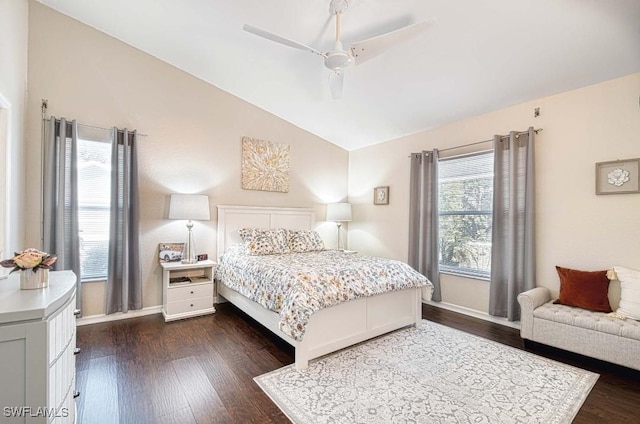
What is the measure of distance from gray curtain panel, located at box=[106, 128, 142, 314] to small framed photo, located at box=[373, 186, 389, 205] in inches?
144

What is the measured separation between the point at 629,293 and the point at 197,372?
3874 millimetres

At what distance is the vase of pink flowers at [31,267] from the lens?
1.48 metres

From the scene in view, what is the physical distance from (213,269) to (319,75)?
9.56 ft

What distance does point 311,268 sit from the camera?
119 inches

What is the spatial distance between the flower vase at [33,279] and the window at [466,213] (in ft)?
14.2

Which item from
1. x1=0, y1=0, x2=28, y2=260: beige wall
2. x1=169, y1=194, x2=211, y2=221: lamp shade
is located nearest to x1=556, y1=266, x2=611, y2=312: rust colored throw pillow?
x1=169, y1=194, x2=211, y2=221: lamp shade

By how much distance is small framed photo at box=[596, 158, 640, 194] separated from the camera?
2812 mm

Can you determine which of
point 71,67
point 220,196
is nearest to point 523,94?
point 220,196

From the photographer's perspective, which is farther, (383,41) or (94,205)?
(94,205)

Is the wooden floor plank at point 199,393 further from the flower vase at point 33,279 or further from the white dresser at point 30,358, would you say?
the flower vase at point 33,279

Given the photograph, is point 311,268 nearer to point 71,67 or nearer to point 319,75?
point 319,75

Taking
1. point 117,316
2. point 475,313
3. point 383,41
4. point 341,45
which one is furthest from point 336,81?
point 117,316

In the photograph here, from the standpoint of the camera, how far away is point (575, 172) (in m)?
3.18

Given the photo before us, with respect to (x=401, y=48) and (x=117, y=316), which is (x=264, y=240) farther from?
(x=401, y=48)
